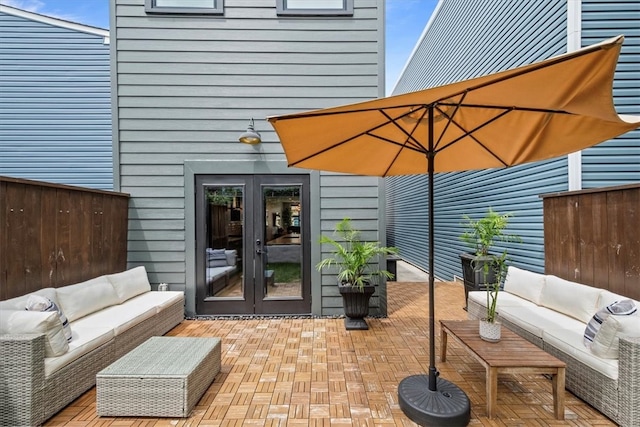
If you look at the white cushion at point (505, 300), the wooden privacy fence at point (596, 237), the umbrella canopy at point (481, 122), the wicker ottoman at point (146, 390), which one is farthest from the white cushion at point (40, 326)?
the wooden privacy fence at point (596, 237)

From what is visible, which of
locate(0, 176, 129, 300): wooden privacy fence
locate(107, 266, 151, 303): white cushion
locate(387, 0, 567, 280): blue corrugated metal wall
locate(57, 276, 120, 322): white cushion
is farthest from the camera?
locate(387, 0, 567, 280): blue corrugated metal wall

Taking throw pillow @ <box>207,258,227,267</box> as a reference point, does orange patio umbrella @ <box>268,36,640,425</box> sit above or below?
above

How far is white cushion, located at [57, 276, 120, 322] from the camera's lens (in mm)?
2723

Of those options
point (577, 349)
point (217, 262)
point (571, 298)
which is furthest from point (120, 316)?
point (571, 298)

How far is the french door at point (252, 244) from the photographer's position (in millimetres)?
4031

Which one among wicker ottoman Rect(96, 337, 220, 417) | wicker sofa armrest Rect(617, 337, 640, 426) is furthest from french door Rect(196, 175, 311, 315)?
wicker sofa armrest Rect(617, 337, 640, 426)

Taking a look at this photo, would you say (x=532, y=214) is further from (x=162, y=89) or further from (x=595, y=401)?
(x=162, y=89)

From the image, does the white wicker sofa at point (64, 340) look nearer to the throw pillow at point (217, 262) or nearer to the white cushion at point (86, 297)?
the white cushion at point (86, 297)

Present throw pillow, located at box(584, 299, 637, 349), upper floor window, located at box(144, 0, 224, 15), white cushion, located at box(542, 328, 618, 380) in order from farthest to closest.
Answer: upper floor window, located at box(144, 0, 224, 15)
throw pillow, located at box(584, 299, 637, 349)
white cushion, located at box(542, 328, 618, 380)

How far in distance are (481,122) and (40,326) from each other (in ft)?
11.7

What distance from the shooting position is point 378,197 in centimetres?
407

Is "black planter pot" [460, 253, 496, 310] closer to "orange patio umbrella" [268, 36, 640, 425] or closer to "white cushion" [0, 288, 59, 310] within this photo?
"orange patio umbrella" [268, 36, 640, 425]

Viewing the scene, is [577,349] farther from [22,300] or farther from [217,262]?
[22,300]

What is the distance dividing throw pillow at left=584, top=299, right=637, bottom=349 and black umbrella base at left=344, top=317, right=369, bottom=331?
6.93 ft
